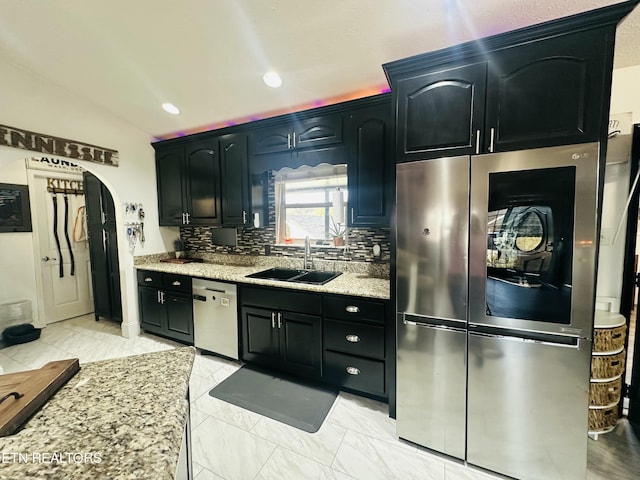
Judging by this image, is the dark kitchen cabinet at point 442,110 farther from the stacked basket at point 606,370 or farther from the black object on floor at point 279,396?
the black object on floor at point 279,396

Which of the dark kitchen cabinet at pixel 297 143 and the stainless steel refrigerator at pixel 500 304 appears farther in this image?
the dark kitchen cabinet at pixel 297 143

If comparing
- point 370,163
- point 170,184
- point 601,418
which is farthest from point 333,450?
point 170,184

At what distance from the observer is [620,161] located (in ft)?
6.03

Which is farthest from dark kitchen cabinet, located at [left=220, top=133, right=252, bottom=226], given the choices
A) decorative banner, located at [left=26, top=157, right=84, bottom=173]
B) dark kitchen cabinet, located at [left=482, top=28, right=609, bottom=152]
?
dark kitchen cabinet, located at [left=482, top=28, right=609, bottom=152]

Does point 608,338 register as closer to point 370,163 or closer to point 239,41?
point 370,163

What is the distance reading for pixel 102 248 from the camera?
3.67 m

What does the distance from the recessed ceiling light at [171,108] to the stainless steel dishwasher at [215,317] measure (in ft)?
6.02

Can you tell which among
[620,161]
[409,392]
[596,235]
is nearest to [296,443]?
[409,392]

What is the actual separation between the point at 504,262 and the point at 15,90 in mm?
4226

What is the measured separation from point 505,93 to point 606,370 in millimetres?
1864

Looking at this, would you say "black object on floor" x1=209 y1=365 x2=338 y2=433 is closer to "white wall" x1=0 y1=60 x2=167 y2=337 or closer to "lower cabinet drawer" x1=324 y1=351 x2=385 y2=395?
"lower cabinet drawer" x1=324 y1=351 x2=385 y2=395

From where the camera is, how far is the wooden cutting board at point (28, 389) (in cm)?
68

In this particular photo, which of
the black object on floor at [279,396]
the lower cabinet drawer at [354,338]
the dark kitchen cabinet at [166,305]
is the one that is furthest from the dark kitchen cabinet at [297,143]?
the black object on floor at [279,396]

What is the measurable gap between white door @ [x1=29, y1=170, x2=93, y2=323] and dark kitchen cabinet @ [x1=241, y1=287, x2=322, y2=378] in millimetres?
3301
